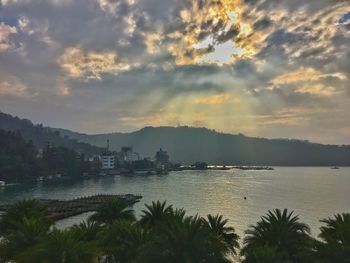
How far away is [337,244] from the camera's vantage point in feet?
76.3

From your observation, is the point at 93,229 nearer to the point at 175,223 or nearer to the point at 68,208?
the point at 175,223

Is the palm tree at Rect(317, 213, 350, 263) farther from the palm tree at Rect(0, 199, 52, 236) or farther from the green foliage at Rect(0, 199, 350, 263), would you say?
the palm tree at Rect(0, 199, 52, 236)

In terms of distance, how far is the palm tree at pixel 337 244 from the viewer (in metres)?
22.5

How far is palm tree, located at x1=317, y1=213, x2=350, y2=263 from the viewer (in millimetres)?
22516

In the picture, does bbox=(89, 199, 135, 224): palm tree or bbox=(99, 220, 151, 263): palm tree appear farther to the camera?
bbox=(89, 199, 135, 224): palm tree

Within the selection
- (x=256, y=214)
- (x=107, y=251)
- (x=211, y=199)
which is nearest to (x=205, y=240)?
(x=107, y=251)

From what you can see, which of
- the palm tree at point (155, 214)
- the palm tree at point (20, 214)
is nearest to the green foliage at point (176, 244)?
the palm tree at point (155, 214)

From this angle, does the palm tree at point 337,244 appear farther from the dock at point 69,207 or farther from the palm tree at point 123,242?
the dock at point 69,207

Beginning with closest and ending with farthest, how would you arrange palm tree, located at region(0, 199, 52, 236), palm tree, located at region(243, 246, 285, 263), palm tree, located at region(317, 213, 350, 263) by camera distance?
palm tree, located at region(317, 213, 350, 263), palm tree, located at region(243, 246, 285, 263), palm tree, located at region(0, 199, 52, 236)

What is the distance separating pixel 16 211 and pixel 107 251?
14.9 meters

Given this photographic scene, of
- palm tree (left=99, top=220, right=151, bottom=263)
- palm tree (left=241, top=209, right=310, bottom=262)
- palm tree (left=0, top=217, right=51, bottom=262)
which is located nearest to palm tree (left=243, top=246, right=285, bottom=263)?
palm tree (left=241, top=209, right=310, bottom=262)

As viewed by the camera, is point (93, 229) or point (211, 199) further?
point (211, 199)

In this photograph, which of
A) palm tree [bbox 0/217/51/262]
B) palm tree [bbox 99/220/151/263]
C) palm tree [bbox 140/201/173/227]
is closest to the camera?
palm tree [bbox 0/217/51/262]

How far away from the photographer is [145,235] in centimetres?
2828
